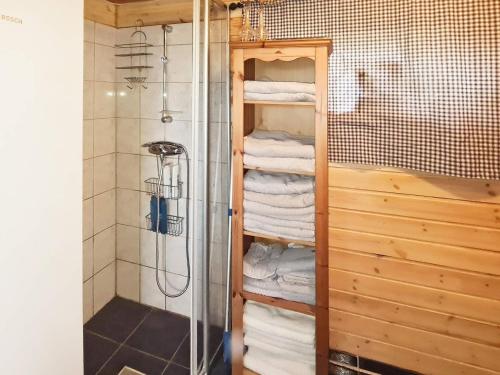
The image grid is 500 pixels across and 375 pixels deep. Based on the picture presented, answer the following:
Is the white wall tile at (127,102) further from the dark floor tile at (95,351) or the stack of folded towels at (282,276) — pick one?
the dark floor tile at (95,351)

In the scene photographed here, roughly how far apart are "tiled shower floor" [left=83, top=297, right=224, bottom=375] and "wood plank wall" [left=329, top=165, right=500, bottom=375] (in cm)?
→ 79

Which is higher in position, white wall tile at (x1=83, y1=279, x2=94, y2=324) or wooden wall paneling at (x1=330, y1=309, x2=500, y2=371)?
wooden wall paneling at (x1=330, y1=309, x2=500, y2=371)

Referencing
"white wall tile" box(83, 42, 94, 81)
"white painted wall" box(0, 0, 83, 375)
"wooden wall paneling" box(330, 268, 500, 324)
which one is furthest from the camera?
"white wall tile" box(83, 42, 94, 81)

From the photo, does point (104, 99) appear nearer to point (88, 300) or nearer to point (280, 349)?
point (88, 300)

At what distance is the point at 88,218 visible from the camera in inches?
83.4

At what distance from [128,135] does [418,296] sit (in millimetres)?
1924

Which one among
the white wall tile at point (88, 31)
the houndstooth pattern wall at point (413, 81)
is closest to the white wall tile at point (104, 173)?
the white wall tile at point (88, 31)

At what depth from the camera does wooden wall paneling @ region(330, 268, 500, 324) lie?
1.36 m

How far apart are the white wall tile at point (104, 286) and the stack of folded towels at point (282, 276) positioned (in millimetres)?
1181

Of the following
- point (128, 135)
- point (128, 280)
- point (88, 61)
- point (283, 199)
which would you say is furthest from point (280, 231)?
point (88, 61)

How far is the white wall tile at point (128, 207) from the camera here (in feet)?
7.54

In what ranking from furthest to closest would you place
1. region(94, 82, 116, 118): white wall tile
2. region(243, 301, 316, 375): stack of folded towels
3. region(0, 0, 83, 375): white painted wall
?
region(94, 82, 116, 118): white wall tile → region(243, 301, 316, 375): stack of folded towels → region(0, 0, 83, 375): white painted wall

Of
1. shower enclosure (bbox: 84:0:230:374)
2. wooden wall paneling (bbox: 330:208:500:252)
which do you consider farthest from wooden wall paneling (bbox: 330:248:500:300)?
shower enclosure (bbox: 84:0:230:374)

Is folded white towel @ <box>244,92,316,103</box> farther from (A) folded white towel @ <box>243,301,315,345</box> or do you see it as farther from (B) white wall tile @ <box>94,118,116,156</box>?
(B) white wall tile @ <box>94,118,116,156</box>
